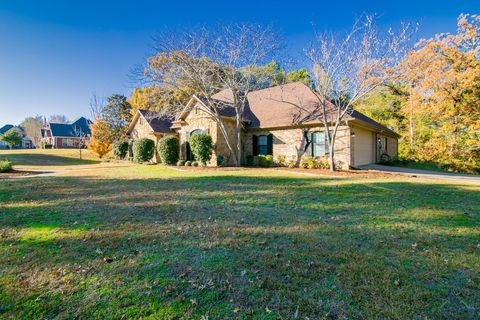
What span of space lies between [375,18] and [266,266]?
14.2 m

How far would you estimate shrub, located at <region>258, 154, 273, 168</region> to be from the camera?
57.2 feet

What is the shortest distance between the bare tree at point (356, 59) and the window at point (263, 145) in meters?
4.89

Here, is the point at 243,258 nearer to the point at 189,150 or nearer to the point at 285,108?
the point at 285,108

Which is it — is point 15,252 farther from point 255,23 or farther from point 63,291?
point 255,23

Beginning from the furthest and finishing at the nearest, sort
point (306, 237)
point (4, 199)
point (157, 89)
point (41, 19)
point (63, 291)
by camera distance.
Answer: point (157, 89) < point (41, 19) < point (4, 199) < point (306, 237) < point (63, 291)

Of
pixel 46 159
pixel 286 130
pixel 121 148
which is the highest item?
pixel 286 130

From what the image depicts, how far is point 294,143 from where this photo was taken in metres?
16.8

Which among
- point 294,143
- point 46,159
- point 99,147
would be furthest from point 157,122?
Answer: point 294,143

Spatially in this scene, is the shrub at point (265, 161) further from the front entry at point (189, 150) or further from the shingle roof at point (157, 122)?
the shingle roof at point (157, 122)

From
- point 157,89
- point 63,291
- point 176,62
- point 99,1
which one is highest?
point 99,1

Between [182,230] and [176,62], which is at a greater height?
[176,62]

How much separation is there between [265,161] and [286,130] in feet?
8.50

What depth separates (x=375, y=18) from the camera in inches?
494

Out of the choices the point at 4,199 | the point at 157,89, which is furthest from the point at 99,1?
the point at 4,199
